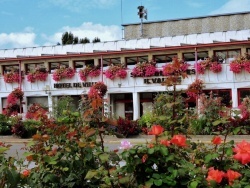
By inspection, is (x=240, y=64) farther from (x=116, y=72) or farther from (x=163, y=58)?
(x=116, y=72)

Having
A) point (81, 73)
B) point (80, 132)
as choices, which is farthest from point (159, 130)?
point (81, 73)

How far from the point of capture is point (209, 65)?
1017 inches

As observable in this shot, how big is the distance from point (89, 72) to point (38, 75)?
159 inches

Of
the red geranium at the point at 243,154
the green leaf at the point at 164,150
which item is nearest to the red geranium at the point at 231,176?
the red geranium at the point at 243,154

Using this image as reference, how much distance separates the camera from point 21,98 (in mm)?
30281

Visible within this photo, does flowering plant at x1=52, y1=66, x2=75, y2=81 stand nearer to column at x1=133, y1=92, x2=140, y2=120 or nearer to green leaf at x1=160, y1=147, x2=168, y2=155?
column at x1=133, y1=92, x2=140, y2=120

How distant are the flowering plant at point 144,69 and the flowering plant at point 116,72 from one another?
66 cm

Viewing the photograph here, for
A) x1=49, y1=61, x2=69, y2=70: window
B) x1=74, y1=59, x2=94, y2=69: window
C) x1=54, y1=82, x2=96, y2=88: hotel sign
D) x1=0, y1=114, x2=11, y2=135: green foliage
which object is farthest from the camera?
x1=49, y1=61, x2=69, y2=70: window

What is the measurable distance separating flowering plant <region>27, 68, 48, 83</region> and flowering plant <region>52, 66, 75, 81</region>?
3.08ft

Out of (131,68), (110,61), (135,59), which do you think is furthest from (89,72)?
(135,59)

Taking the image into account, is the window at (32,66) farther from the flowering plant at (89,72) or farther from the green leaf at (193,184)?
the green leaf at (193,184)

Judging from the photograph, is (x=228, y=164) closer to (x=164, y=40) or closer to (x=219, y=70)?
(x=219, y=70)

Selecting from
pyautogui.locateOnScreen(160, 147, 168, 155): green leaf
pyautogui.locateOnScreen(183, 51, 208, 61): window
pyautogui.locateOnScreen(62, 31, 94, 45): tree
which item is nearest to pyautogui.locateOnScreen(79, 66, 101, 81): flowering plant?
pyautogui.locateOnScreen(183, 51, 208, 61): window

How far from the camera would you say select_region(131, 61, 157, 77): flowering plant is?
2717 centimetres
